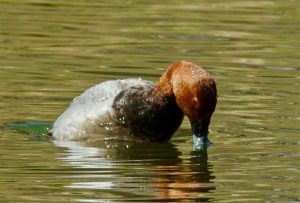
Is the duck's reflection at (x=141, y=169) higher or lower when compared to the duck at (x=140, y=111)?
lower

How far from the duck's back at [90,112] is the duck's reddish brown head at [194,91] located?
0.43 metres

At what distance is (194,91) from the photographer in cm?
1212

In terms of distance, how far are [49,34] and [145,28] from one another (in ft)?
5.11

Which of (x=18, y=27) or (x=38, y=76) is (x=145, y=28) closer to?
(x=18, y=27)

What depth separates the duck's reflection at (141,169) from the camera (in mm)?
10656

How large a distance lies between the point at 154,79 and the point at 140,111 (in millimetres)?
3420

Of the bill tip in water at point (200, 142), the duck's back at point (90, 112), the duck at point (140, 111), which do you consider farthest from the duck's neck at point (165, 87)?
the bill tip in water at point (200, 142)

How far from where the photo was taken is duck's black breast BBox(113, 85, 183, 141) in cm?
1262

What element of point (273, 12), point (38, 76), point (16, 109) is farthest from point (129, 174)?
point (273, 12)

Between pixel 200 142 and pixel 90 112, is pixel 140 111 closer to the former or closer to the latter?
pixel 90 112

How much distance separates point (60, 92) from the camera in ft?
49.8

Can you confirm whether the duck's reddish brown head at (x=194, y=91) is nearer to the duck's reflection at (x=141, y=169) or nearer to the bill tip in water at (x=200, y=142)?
the bill tip in water at (x=200, y=142)

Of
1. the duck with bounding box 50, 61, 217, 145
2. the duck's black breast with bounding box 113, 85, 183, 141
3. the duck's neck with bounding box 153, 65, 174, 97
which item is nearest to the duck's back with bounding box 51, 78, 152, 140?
the duck with bounding box 50, 61, 217, 145

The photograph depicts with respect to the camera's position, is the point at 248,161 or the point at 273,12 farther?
the point at 273,12
